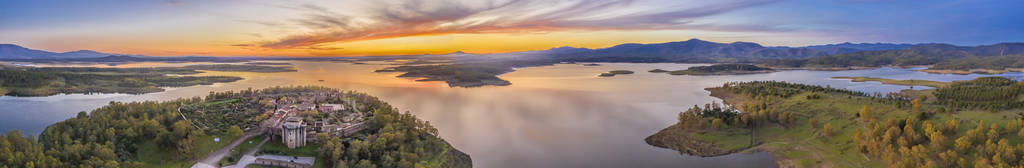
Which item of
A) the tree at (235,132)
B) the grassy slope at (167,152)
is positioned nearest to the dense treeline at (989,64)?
the tree at (235,132)

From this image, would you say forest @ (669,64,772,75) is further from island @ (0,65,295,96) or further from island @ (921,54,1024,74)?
island @ (0,65,295,96)

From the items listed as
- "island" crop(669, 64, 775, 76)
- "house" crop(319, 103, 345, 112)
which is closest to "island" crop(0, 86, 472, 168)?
"house" crop(319, 103, 345, 112)

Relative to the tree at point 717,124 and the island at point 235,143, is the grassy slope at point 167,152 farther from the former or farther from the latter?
the tree at point 717,124

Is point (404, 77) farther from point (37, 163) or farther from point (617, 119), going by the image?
point (37, 163)

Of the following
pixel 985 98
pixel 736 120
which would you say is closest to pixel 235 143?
pixel 736 120

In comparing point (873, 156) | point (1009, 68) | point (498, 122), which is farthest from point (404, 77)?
point (1009, 68)
